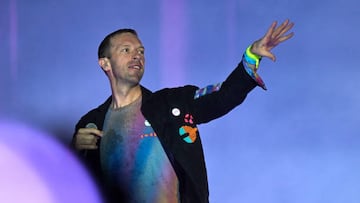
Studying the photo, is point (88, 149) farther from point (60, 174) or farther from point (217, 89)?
point (217, 89)

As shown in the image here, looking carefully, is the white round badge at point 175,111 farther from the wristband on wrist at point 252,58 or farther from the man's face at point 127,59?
the wristband on wrist at point 252,58

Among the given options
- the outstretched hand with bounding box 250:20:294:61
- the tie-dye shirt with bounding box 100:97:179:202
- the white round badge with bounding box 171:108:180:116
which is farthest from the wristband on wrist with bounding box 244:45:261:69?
A: the tie-dye shirt with bounding box 100:97:179:202

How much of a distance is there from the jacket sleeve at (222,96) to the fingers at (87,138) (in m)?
0.59

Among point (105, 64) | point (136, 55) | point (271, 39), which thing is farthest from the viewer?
point (105, 64)

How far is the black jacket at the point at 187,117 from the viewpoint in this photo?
3502 mm

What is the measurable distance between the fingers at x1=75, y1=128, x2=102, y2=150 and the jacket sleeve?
0.59m

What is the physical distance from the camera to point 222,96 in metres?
3.54

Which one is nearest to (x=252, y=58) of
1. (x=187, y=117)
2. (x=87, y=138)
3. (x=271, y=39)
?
(x=271, y=39)

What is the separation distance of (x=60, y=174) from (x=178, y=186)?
3.13 ft

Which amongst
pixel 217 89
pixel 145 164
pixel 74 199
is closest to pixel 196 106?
pixel 217 89

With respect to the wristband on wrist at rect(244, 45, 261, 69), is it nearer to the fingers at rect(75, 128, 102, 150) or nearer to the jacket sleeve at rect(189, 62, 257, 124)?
the jacket sleeve at rect(189, 62, 257, 124)

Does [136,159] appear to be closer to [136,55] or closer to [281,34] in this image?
[136,55]

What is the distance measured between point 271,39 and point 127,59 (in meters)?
0.96

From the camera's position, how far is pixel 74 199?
4.13 m
